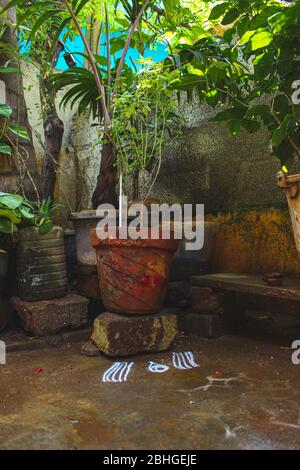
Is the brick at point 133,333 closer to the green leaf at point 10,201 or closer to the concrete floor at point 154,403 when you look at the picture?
the concrete floor at point 154,403

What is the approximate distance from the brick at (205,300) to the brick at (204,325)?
34mm

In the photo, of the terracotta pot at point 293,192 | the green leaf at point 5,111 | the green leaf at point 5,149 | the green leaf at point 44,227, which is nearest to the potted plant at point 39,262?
the green leaf at point 44,227

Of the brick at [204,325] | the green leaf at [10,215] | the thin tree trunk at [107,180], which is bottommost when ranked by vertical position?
the brick at [204,325]

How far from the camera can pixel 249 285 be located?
211 cm

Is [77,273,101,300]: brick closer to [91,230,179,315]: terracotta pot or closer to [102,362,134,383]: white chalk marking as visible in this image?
[91,230,179,315]: terracotta pot

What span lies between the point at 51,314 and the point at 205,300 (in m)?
0.87

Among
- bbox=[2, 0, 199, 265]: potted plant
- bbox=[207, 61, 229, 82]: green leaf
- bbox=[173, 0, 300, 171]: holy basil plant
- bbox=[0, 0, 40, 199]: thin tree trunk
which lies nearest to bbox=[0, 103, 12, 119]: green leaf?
bbox=[0, 0, 40, 199]: thin tree trunk

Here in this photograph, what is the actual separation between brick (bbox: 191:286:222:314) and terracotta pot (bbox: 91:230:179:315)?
385 millimetres

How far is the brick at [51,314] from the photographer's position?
2281mm

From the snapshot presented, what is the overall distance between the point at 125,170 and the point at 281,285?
3.54ft

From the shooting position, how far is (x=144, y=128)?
104 inches

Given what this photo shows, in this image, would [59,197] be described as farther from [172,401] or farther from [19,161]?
[172,401]

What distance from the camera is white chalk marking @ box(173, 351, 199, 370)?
6.19ft

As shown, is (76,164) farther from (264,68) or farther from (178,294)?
(264,68)
